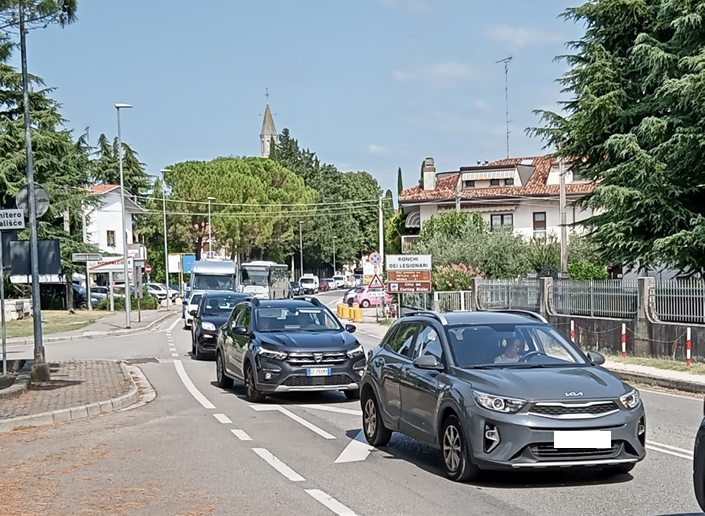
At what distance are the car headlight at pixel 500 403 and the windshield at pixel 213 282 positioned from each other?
3713 cm

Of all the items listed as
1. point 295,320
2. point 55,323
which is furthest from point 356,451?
point 55,323

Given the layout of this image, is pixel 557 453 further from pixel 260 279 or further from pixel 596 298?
pixel 260 279

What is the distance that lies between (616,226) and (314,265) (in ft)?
316

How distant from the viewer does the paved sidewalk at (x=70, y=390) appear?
14125 mm

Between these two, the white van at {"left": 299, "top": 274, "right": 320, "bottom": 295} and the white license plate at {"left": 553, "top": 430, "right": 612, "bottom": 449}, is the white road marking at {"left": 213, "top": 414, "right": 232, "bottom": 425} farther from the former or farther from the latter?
the white van at {"left": 299, "top": 274, "right": 320, "bottom": 295}

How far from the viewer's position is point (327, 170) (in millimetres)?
122062

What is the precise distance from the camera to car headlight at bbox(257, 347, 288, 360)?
14523 millimetres

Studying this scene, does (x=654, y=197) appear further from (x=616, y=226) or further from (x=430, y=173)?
(x=430, y=173)

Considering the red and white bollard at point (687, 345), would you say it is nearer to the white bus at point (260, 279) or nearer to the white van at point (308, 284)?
the white bus at point (260, 279)

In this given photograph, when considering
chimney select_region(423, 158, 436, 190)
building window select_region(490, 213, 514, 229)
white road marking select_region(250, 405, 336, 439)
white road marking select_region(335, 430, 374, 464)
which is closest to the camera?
white road marking select_region(335, 430, 374, 464)

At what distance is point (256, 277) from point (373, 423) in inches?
1876

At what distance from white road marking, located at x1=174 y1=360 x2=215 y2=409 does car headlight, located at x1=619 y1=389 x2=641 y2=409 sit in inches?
319

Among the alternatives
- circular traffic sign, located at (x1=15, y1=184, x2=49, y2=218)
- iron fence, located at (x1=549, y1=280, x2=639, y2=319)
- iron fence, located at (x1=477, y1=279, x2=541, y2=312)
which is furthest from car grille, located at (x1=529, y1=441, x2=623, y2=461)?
iron fence, located at (x1=477, y1=279, x2=541, y2=312)

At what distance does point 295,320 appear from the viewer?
16172 mm
